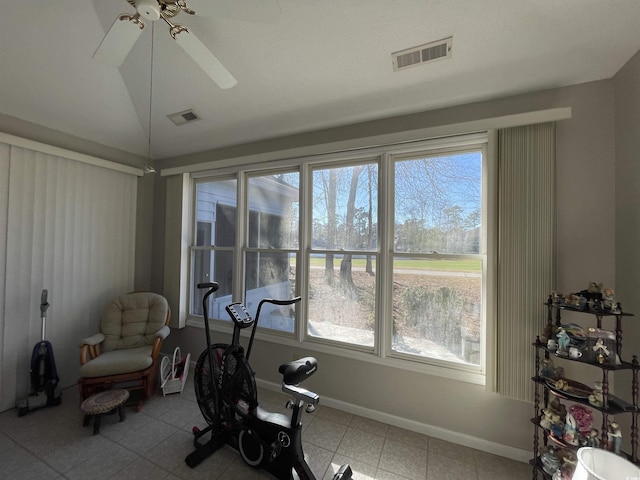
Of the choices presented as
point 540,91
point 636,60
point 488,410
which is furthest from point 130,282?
point 636,60

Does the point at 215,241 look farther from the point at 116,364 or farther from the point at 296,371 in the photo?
the point at 296,371

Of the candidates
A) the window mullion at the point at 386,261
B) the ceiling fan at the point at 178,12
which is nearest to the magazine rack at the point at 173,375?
the window mullion at the point at 386,261

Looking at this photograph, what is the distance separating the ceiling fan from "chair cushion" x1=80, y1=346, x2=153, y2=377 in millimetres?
2413

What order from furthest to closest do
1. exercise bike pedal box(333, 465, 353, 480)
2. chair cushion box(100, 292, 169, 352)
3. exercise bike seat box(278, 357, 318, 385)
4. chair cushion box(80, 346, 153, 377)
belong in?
1. chair cushion box(100, 292, 169, 352)
2. chair cushion box(80, 346, 153, 377)
3. exercise bike pedal box(333, 465, 353, 480)
4. exercise bike seat box(278, 357, 318, 385)

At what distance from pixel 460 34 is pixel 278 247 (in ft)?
7.60

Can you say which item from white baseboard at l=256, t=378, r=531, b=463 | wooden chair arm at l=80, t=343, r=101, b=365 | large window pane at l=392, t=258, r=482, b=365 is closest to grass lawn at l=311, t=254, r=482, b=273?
large window pane at l=392, t=258, r=482, b=365

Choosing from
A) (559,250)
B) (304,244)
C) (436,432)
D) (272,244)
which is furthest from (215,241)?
(559,250)

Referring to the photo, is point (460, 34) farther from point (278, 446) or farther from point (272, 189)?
point (278, 446)

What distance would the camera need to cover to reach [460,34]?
167 cm

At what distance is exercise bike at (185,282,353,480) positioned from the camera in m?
1.52

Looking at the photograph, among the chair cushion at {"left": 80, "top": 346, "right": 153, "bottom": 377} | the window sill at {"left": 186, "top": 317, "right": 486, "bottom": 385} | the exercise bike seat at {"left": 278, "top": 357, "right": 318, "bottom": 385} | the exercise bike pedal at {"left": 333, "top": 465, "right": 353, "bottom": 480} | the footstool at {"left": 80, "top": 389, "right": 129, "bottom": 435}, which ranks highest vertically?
the exercise bike seat at {"left": 278, "top": 357, "right": 318, "bottom": 385}

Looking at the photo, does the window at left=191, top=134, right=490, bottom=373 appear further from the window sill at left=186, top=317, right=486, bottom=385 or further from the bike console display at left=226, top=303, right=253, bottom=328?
the bike console display at left=226, top=303, right=253, bottom=328

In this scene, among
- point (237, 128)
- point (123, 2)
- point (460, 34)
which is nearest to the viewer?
point (460, 34)

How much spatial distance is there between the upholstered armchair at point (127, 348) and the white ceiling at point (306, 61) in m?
2.04
